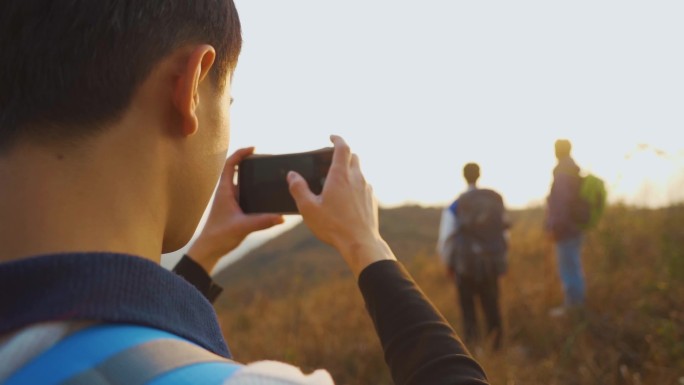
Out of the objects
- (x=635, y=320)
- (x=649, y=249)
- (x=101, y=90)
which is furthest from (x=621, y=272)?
(x=101, y=90)

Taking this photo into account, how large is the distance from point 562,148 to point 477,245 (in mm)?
1387

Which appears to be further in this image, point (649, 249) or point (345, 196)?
point (649, 249)

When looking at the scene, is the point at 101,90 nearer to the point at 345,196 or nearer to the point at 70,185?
the point at 70,185

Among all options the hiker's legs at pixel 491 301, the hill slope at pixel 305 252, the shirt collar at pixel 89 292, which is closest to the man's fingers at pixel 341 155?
the shirt collar at pixel 89 292

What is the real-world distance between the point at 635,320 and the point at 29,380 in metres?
5.76

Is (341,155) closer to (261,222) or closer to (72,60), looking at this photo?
(261,222)

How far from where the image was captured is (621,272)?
24.8 ft

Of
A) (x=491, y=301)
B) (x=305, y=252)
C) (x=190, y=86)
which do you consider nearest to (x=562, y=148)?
(x=491, y=301)

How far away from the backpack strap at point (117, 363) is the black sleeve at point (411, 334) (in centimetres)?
37

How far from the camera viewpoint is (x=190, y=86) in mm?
841

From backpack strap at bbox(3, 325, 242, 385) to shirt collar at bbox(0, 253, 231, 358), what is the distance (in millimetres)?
20

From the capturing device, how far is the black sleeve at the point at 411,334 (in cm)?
97

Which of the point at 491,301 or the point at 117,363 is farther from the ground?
the point at 117,363

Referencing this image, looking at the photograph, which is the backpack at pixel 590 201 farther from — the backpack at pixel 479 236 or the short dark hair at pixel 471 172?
the short dark hair at pixel 471 172
